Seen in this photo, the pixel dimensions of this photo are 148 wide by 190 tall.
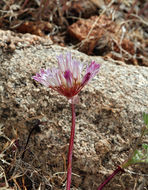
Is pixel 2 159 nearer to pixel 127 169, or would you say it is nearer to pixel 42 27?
pixel 127 169

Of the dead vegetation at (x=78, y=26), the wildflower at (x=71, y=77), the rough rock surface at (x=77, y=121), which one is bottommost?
the rough rock surface at (x=77, y=121)

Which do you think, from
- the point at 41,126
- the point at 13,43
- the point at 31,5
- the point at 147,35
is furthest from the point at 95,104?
the point at 147,35

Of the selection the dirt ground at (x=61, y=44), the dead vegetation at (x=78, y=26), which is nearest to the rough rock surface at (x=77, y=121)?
the dirt ground at (x=61, y=44)

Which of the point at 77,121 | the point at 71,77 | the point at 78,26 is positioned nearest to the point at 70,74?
the point at 71,77

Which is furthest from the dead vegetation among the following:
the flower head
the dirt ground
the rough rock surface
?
the flower head

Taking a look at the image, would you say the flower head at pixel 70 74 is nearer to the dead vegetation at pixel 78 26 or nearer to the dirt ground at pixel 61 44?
the dirt ground at pixel 61 44

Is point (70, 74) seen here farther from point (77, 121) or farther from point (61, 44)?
point (61, 44)

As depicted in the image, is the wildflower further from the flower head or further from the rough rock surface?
the rough rock surface

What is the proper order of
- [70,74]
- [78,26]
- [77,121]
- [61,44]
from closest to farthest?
[70,74]
[77,121]
[61,44]
[78,26]
